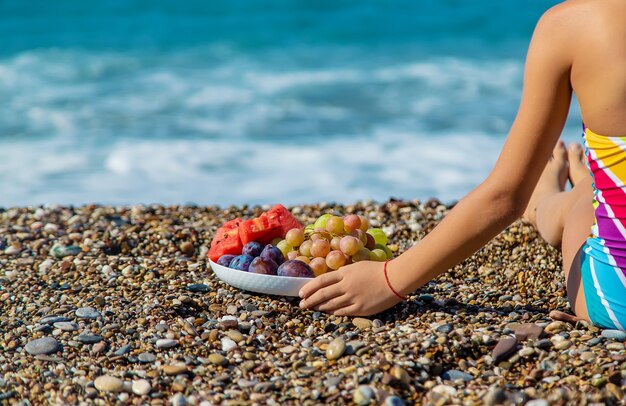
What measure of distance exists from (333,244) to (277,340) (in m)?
0.60

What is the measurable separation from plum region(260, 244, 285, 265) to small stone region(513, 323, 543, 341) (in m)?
1.11

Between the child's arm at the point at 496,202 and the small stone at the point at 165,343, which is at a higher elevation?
the child's arm at the point at 496,202

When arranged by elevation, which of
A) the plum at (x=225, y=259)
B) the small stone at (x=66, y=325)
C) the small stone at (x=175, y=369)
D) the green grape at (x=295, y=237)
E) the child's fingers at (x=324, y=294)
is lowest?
the small stone at (x=175, y=369)

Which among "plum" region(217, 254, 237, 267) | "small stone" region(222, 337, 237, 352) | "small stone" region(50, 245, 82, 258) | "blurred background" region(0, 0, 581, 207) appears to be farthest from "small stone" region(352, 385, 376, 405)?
"blurred background" region(0, 0, 581, 207)

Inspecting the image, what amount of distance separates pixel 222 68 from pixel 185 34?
3359 mm

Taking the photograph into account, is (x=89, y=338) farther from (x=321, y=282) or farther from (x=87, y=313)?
(x=321, y=282)

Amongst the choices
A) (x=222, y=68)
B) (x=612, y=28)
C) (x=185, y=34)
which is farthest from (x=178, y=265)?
(x=185, y=34)

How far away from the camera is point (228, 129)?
11500 mm

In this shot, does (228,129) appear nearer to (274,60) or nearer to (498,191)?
(274,60)

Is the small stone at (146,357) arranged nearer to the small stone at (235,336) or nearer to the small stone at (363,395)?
the small stone at (235,336)

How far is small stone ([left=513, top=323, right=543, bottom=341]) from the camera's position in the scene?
3.09 m

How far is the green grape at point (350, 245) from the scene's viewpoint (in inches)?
140

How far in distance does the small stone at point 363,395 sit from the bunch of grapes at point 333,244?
91 cm

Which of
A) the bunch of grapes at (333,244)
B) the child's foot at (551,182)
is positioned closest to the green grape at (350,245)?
the bunch of grapes at (333,244)
